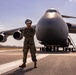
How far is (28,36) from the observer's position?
8.76m

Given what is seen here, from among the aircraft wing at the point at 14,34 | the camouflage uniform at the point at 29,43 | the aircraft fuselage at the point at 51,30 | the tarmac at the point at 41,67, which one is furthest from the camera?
the aircraft wing at the point at 14,34

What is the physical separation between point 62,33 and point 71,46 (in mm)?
7706

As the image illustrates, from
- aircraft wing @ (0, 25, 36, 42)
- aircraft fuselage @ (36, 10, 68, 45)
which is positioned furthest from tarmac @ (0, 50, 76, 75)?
aircraft wing @ (0, 25, 36, 42)

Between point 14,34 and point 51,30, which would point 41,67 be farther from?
point 14,34

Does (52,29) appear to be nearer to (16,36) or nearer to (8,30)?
(16,36)

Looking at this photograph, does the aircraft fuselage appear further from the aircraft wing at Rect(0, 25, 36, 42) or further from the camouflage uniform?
the camouflage uniform

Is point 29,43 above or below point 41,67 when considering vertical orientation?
above

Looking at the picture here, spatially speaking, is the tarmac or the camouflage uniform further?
the camouflage uniform

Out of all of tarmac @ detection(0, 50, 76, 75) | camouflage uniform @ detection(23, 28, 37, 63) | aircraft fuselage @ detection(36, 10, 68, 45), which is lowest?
tarmac @ detection(0, 50, 76, 75)

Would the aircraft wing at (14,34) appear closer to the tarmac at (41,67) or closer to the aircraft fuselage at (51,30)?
the aircraft fuselage at (51,30)

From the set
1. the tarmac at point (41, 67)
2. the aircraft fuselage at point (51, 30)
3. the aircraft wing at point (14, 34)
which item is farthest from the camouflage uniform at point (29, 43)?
the aircraft wing at point (14, 34)

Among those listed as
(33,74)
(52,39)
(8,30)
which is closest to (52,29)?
(52,39)

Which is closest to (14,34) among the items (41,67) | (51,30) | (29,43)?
(51,30)

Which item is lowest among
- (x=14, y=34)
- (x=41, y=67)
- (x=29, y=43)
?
(x=41, y=67)
